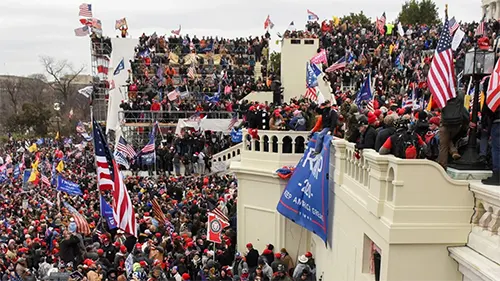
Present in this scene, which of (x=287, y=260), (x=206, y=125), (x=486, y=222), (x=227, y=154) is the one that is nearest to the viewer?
(x=486, y=222)

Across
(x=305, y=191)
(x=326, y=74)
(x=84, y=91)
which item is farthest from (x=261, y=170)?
(x=84, y=91)

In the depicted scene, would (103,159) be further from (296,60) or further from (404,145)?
(296,60)

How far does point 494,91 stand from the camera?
5.91 meters

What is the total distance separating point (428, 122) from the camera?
7.37 meters

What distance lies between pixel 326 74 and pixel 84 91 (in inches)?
607

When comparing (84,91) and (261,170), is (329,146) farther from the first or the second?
(84,91)

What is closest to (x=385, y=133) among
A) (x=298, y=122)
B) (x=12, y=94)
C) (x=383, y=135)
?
(x=383, y=135)

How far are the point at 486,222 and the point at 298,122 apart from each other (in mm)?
7298

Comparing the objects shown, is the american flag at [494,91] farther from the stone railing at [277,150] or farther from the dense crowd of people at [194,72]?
the dense crowd of people at [194,72]

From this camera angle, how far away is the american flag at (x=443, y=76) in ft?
22.2

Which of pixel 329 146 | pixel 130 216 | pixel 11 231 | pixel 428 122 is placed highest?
pixel 428 122

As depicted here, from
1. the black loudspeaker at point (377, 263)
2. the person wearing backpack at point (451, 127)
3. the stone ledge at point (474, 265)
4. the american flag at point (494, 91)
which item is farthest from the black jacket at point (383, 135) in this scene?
the stone ledge at point (474, 265)

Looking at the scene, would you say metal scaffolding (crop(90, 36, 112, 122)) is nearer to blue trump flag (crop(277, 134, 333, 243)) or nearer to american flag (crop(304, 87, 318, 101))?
american flag (crop(304, 87, 318, 101))

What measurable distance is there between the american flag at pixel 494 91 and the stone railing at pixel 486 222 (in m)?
0.99
